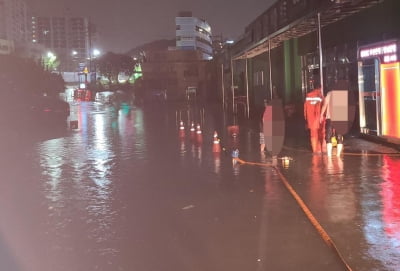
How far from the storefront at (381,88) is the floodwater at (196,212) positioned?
3.58 feet

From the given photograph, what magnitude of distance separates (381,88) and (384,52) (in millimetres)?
986

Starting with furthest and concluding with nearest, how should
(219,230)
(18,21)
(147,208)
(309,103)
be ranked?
(18,21) < (309,103) < (147,208) < (219,230)

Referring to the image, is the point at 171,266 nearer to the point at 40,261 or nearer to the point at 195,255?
the point at 195,255

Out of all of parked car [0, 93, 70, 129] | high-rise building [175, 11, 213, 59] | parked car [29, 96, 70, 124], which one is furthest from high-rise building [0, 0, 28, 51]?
high-rise building [175, 11, 213, 59]

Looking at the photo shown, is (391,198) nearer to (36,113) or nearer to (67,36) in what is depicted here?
(36,113)

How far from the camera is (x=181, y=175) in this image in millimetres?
10828

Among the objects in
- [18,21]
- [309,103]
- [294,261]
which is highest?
[18,21]

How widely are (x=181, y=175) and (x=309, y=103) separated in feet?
11.6

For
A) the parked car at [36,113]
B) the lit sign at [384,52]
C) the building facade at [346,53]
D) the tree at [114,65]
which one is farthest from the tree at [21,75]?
the tree at [114,65]

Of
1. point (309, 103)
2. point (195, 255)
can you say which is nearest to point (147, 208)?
point (195, 255)

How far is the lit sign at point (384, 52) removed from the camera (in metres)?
12.2

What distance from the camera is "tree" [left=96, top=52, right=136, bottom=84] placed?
4158 inches

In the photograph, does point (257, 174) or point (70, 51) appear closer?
point (257, 174)

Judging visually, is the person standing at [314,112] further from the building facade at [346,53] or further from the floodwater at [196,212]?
the building facade at [346,53]
